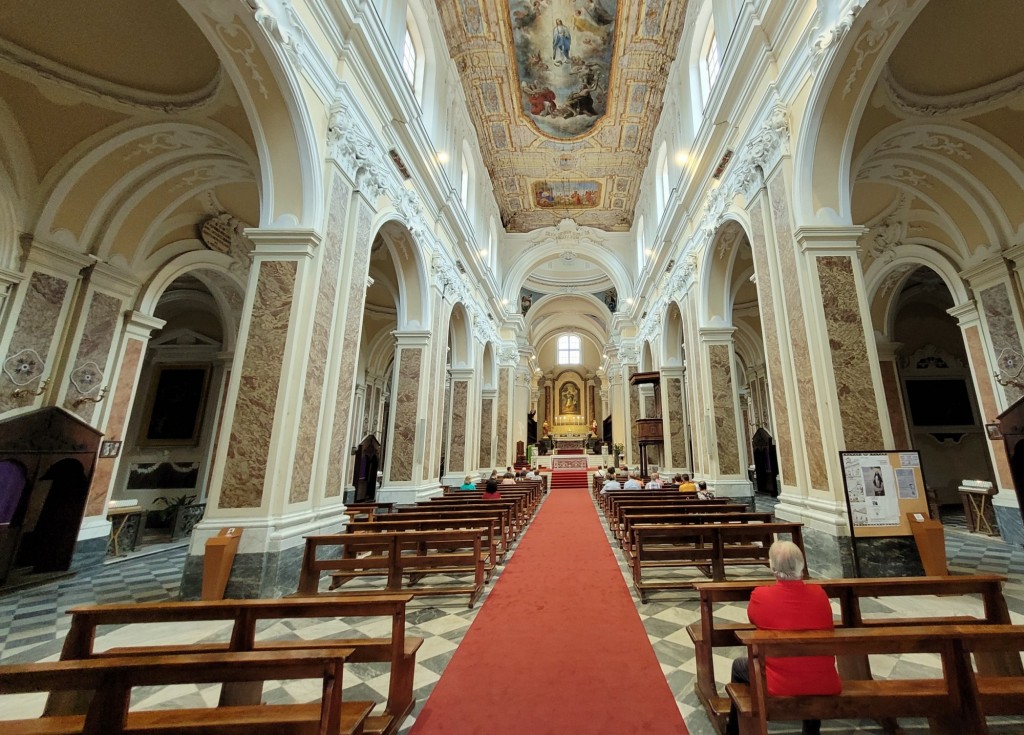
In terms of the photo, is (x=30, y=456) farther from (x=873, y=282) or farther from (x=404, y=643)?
(x=873, y=282)

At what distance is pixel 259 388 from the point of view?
172 inches

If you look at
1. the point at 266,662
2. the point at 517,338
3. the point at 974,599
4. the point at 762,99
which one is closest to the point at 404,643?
the point at 266,662

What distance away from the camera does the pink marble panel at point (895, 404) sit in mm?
9906

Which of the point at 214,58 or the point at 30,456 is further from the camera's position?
the point at 30,456

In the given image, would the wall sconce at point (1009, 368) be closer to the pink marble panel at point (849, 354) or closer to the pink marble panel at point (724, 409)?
the pink marble panel at point (724, 409)

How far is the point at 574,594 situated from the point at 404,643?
2.28m

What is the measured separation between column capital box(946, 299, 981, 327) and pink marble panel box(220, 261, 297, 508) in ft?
32.2

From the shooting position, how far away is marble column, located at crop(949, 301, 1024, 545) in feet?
20.6

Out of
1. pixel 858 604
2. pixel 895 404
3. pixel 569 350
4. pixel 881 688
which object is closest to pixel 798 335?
pixel 858 604

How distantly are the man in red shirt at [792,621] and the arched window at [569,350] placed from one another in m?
29.6

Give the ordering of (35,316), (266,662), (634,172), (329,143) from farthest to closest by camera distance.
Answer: (634,172)
(35,316)
(329,143)
(266,662)

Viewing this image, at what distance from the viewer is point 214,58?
15.8 ft

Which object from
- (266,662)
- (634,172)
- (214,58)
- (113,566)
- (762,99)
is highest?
(634,172)

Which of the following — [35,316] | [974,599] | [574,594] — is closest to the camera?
[974,599]
